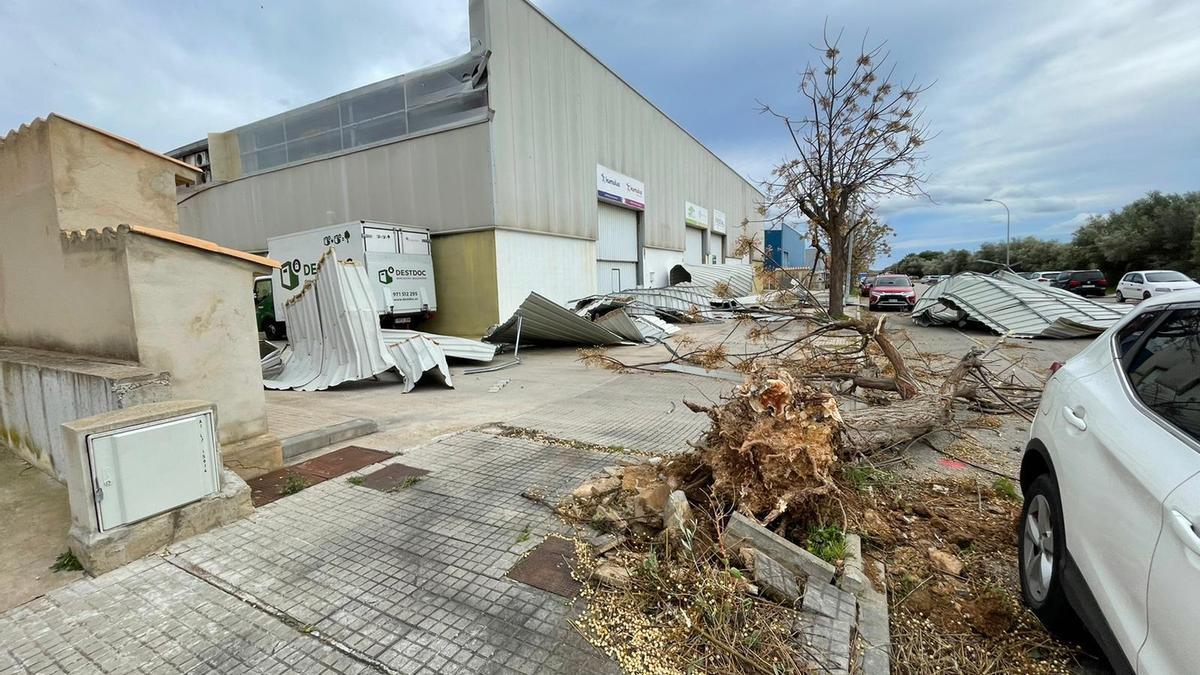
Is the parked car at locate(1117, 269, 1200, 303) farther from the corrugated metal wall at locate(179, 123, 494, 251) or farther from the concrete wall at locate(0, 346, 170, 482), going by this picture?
the concrete wall at locate(0, 346, 170, 482)

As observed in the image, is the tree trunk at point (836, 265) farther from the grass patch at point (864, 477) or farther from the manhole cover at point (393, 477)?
the manhole cover at point (393, 477)

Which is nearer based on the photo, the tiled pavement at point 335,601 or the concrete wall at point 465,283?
the tiled pavement at point 335,601

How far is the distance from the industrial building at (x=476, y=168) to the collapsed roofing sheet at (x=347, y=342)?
284 inches

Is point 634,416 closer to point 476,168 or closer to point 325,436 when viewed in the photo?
point 325,436

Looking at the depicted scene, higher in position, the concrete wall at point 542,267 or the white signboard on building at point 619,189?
the white signboard on building at point 619,189

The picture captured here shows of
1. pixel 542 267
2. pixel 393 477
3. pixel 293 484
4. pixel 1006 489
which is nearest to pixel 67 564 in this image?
pixel 293 484

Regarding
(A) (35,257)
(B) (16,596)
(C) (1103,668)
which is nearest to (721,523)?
(C) (1103,668)

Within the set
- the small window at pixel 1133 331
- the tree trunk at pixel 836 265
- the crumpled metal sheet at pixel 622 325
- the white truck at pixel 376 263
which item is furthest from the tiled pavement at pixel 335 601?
the tree trunk at pixel 836 265

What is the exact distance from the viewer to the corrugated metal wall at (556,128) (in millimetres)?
15906

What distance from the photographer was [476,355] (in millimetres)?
10125

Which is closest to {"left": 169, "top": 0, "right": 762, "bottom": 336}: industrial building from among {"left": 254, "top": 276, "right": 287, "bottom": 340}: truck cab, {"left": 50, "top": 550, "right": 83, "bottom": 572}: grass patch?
{"left": 254, "top": 276, "right": 287, "bottom": 340}: truck cab

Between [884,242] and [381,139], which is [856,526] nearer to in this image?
[381,139]

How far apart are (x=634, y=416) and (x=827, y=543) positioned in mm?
3746

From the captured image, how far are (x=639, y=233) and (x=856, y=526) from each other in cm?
2420
